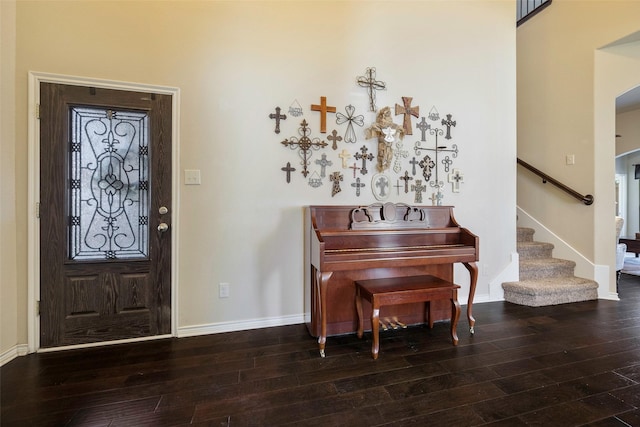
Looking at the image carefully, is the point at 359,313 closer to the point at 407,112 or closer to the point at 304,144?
the point at 304,144

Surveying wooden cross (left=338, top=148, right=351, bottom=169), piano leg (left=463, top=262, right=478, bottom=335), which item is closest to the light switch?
wooden cross (left=338, top=148, right=351, bottom=169)

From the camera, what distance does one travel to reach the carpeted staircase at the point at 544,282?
3067 mm

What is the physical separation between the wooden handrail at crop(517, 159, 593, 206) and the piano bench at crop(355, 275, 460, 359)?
260cm

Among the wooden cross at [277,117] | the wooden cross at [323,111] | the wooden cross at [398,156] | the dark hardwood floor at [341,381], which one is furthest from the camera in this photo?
the wooden cross at [398,156]

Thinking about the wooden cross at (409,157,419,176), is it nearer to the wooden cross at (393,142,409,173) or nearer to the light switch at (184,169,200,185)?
the wooden cross at (393,142,409,173)

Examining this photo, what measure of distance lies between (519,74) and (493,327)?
154 inches

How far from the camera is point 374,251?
2191mm

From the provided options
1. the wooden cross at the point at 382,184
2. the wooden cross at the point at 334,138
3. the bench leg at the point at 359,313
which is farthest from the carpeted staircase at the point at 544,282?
the wooden cross at the point at 334,138

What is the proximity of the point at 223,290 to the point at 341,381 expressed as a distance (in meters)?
1.27

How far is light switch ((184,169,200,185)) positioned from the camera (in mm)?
2359

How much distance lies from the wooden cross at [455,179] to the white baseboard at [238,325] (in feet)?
6.87

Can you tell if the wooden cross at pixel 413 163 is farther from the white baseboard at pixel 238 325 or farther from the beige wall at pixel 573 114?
the beige wall at pixel 573 114

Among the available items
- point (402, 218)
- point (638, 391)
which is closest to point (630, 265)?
point (638, 391)

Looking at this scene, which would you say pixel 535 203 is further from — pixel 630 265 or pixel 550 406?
pixel 550 406
